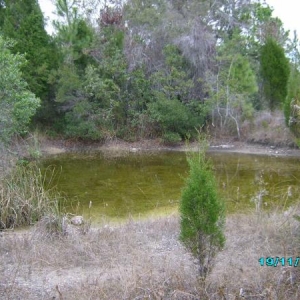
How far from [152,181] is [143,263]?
5.52 meters

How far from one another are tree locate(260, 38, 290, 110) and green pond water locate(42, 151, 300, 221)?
11.9 feet

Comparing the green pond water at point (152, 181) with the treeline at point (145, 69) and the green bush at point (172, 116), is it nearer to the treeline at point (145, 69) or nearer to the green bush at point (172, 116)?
the green bush at point (172, 116)

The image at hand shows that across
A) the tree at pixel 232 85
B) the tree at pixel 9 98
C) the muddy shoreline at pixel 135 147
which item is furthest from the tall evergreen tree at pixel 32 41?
the tree at pixel 9 98

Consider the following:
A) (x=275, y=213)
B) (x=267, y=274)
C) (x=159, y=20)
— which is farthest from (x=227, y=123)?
(x=267, y=274)

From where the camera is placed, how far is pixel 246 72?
15562mm

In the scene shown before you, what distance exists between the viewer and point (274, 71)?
51.0 feet

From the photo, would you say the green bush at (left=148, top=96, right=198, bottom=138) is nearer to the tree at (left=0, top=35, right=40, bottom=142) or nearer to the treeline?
the treeline

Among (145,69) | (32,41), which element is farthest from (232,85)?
(32,41)

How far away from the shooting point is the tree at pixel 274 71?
50.8ft

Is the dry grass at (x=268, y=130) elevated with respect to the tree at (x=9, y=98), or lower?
lower

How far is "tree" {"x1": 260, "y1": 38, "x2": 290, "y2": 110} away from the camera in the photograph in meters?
15.5

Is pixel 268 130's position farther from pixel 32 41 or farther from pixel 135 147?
pixel 32 41

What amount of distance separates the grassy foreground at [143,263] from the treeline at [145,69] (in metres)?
10.0

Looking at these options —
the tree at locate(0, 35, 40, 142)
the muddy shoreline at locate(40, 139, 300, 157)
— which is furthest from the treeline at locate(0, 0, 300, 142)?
the tree at locate(0, 35, 40, 142)
